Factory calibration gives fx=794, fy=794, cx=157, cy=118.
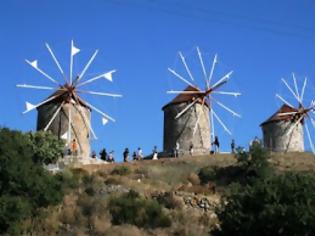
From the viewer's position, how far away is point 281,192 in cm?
2495

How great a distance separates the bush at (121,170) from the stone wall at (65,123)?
10.5 meters

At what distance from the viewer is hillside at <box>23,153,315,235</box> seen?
104ft

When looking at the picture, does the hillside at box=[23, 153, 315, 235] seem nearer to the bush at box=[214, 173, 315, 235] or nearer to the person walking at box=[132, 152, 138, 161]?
the person walking at box=[132, 152, 138, 161]

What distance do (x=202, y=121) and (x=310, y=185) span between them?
117 feet

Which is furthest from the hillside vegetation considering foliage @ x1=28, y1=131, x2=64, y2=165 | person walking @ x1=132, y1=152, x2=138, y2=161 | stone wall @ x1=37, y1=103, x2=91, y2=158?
stone wall @ x1=37, y1=103, x2=91, y2=158

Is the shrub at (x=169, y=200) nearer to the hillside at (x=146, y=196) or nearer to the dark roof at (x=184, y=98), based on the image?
the hillside at (x=146, y=196)

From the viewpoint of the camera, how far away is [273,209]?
2395 centimetres

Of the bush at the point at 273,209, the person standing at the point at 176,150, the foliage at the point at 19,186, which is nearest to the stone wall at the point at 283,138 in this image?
the person standing at the point at 176,150

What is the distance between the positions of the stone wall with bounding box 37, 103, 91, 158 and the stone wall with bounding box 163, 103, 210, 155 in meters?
6.30

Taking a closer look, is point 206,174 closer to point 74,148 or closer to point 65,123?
point 74,148

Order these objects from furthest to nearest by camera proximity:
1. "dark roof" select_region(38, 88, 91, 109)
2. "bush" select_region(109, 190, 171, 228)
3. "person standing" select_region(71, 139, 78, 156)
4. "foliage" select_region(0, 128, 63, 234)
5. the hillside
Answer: "dark roof" select_region(38, 88, 91, 109)
"person standing" select_region(71, 139, 78, 156)
"bush" select_region(109, 190, 171, 228)
the hillside
"foliage" select_region(0, 128, 63, 234)

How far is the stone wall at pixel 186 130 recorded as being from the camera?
59312 mm

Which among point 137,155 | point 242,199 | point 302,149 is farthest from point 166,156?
point 242,199

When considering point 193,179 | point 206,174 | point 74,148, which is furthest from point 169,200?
point 74,148
